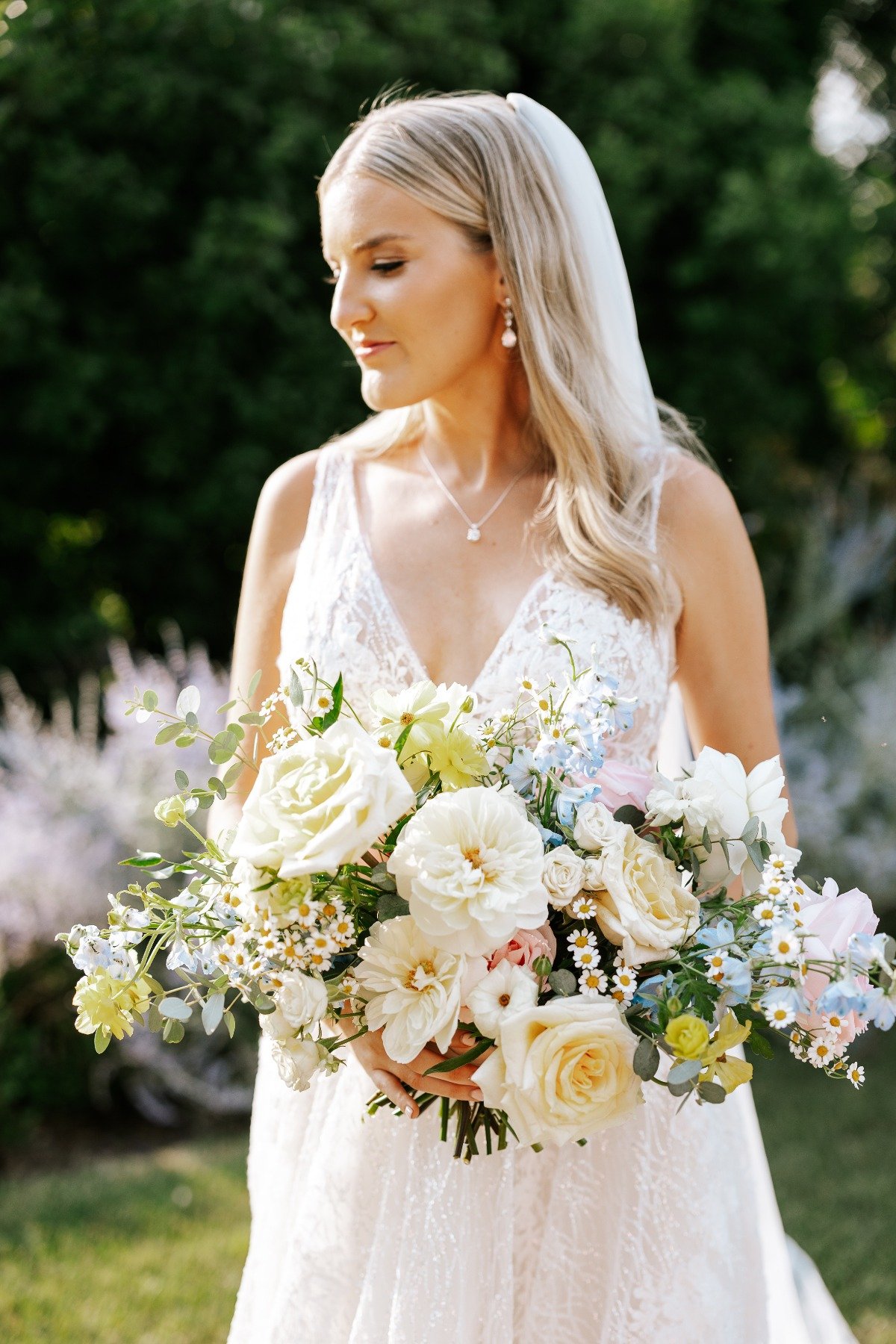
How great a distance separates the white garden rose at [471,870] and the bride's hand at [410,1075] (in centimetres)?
27

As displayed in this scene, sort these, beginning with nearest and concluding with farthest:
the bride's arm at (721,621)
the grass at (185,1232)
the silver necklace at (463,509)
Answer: the bride's arm at (721,621) < the silver necklace at (463,509) < the grass at (185,1232)

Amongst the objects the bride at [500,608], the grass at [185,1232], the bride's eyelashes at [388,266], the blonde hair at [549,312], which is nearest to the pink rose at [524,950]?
the bride at [500,608]

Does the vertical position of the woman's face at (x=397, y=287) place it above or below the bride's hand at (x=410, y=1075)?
above

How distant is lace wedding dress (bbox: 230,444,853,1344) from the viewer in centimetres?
211

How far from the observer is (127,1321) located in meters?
3.82

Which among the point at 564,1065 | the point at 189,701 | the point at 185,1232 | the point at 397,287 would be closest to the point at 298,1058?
the point at 564,1065

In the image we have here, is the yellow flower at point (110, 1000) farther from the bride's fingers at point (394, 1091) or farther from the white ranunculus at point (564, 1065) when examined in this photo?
the white ranunculus at point (564, 1065)

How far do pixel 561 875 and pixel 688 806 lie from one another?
0.62 ft

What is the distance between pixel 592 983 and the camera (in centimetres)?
163

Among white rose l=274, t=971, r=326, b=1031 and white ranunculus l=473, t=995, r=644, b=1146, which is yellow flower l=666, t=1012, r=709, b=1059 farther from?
white rose l=274, t=971, r=326, b=1031

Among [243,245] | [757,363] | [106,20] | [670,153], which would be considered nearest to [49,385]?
[243,245]

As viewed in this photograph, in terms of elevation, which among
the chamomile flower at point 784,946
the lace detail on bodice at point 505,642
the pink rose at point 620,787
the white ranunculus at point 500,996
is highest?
the lace detail on bodice at point 505,642

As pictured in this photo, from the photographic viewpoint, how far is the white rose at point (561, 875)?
1.61 metres

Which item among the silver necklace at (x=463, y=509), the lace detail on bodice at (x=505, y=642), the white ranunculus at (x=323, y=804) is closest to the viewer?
the white ranunculus at (x=323, y=804)
